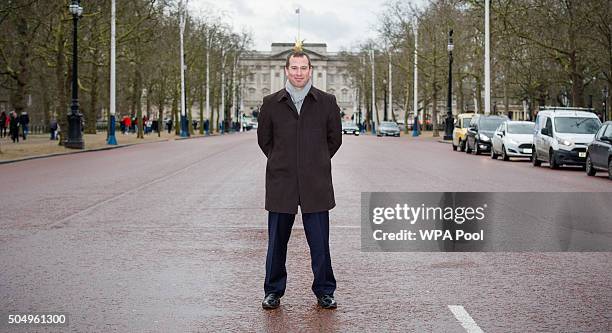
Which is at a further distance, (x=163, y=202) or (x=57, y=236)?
(x=163, y=202)

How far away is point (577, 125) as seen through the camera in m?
28.7

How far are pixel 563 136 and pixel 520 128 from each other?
7.15m

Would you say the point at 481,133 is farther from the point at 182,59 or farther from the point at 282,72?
the point at 282,72

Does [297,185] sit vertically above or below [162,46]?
below

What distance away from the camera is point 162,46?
70.4 m

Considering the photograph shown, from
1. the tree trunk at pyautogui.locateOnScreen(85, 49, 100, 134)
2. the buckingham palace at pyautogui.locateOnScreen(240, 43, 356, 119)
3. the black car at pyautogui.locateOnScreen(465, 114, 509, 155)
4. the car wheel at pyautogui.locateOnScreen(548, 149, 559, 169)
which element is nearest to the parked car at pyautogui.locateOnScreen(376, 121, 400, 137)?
the tree trunk at pyautogui.locateOnScreen(85, 49, 100, 134)

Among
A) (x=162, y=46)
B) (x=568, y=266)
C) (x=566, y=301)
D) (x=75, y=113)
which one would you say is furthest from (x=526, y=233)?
(x=162, y=46)

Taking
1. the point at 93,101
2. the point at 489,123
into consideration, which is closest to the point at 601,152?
the point at 489,123

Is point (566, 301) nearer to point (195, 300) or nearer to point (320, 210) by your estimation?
point (320, 210)

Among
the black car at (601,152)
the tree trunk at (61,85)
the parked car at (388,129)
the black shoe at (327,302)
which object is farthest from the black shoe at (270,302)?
the parked car at (388,129)

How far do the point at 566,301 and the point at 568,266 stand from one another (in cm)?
187

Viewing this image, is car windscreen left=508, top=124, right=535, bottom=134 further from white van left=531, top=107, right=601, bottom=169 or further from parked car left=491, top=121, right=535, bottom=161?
white van left=531, top=107, right=601, bottom=169

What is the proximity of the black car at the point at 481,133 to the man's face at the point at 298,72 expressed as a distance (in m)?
33.5

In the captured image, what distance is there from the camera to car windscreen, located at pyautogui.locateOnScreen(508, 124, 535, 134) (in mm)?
34781
